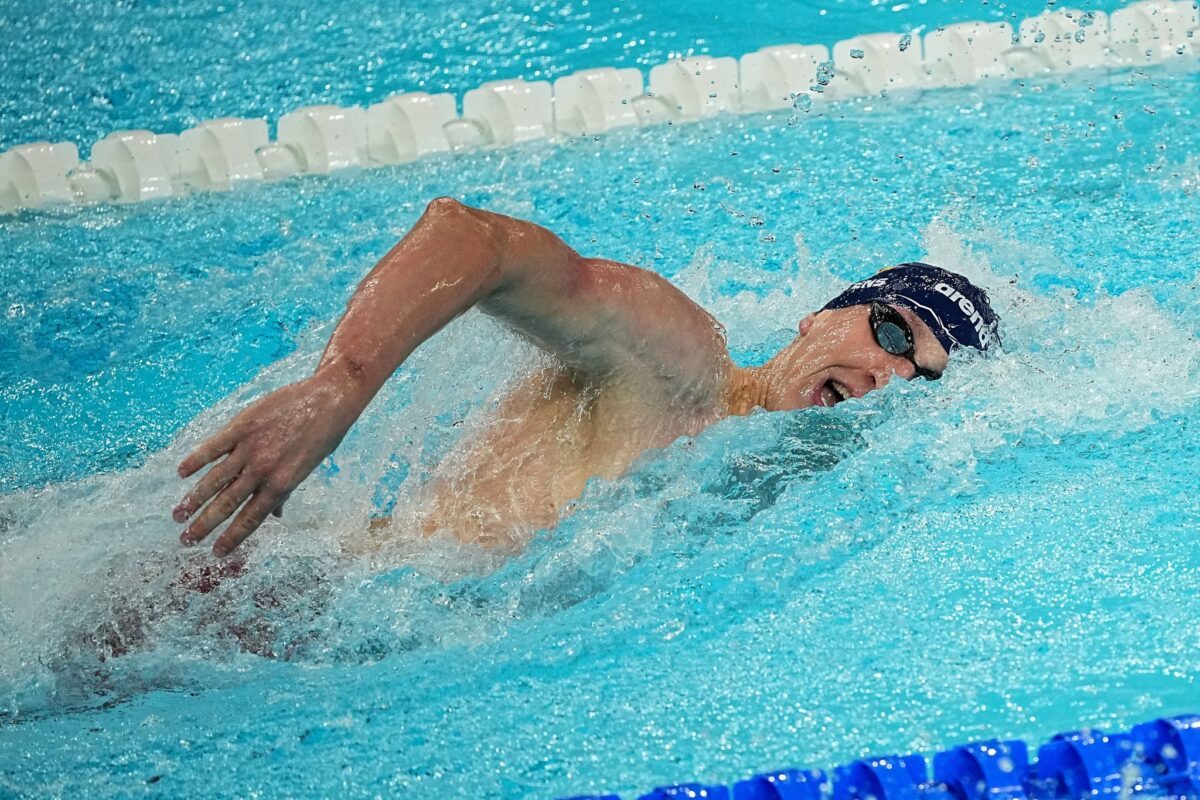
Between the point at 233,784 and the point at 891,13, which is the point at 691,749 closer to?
the point at 233,784

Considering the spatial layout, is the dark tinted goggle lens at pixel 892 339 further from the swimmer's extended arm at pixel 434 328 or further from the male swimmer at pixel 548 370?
the swimmer's extended arm at pixel 434 328

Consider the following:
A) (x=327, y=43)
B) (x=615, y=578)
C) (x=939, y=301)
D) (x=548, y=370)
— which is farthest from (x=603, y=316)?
(x=327, y=43)

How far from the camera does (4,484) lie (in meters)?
2.63

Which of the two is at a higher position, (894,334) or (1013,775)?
(894,334)

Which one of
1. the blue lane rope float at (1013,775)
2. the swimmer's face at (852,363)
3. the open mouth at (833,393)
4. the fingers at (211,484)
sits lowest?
the blue lane rope float at (1013,775)

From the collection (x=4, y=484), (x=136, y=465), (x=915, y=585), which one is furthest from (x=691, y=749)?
(x=4, y=484)

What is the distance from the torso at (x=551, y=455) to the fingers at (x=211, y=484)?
76 cm

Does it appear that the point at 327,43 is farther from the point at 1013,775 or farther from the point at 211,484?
the point at 1013,775

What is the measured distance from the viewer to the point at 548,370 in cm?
210

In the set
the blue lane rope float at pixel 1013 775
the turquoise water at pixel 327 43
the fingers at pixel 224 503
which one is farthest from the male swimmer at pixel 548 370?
the turquoise water at pixel 327 43

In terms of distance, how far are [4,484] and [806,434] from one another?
1.70 meters

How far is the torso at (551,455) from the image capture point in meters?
2.05

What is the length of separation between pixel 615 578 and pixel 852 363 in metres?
0.59

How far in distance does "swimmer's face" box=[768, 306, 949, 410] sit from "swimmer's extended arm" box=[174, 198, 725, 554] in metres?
0.29
